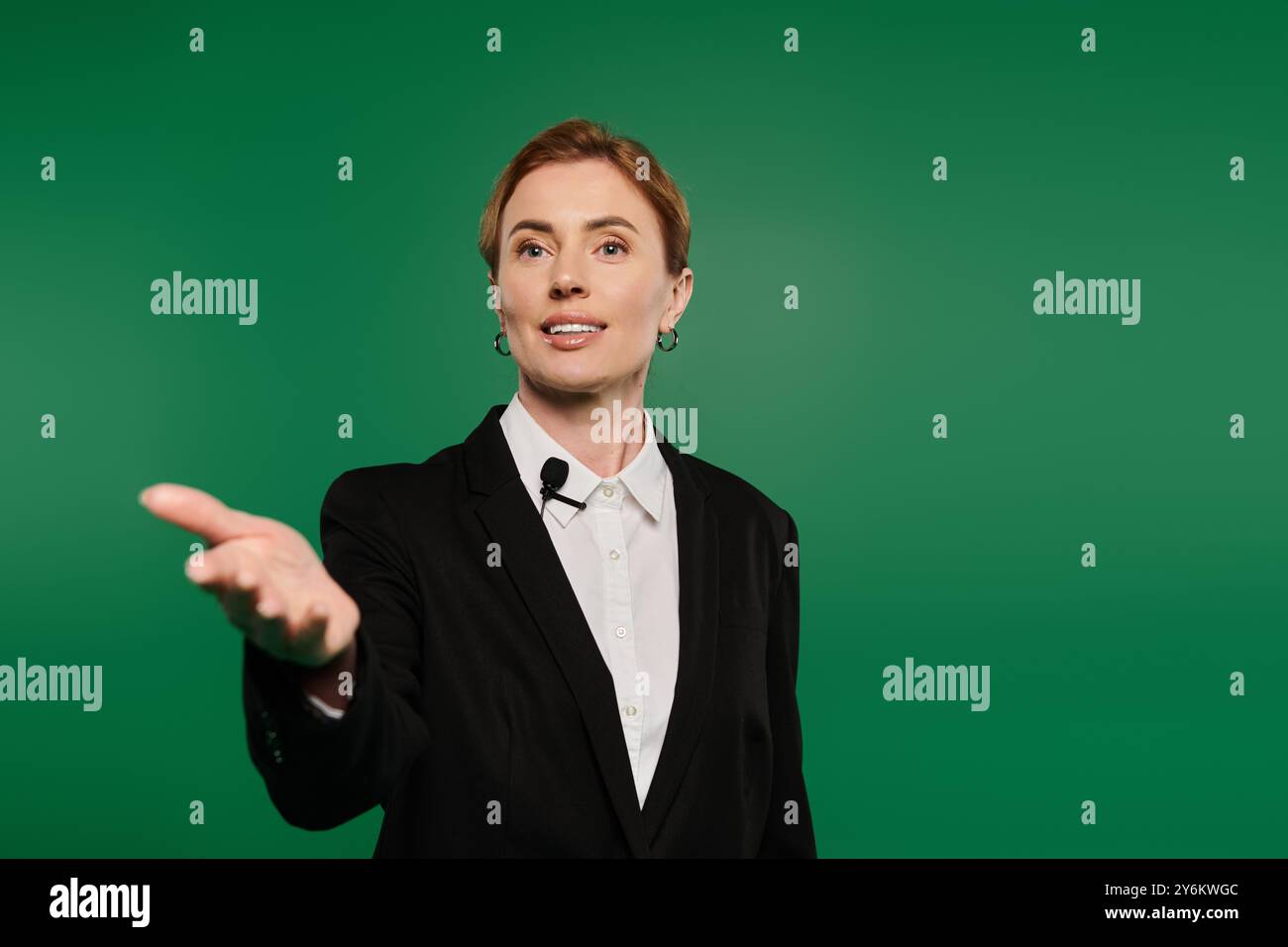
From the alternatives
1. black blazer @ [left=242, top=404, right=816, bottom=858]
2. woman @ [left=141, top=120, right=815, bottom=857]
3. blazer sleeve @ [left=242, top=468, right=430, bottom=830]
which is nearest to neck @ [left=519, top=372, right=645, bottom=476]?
woman @ [left=141, top=120, right=815, bottom=857]

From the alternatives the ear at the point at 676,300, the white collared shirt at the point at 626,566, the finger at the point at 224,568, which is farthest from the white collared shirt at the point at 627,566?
the finger at the point at 224,568

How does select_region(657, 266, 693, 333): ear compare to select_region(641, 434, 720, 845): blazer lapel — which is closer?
select_region(641, 434, 720, 845): blazer lapel

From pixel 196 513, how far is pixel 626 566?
36.8 inches

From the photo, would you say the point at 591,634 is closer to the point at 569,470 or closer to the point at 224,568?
the point at 569,470

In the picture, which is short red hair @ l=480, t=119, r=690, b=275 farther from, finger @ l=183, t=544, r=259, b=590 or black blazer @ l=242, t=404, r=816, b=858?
finger @ l=183, t=544, r=259, b=590

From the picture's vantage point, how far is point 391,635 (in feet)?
6.09

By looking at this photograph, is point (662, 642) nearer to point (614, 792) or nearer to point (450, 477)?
point (614, 792)

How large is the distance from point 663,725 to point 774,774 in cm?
48

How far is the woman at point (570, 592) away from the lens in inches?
73.5

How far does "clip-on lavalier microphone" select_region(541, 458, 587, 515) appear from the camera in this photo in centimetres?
204

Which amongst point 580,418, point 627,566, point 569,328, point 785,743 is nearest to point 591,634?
point 627,566

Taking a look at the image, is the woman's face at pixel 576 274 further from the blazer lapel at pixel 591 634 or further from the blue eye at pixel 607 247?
the blazer lapel at pixel 591 634

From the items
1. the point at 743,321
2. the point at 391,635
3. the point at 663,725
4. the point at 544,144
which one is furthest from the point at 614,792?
the point at 743,321

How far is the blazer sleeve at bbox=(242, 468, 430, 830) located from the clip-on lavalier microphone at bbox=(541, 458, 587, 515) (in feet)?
1.03
